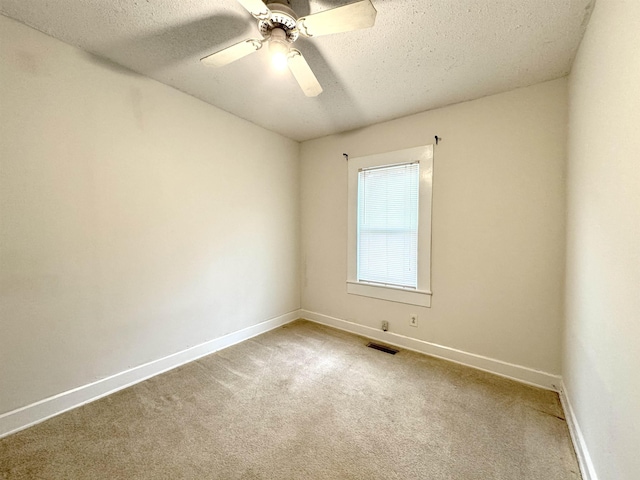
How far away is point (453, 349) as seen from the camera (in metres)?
2.42

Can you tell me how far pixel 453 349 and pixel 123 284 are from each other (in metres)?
2.92

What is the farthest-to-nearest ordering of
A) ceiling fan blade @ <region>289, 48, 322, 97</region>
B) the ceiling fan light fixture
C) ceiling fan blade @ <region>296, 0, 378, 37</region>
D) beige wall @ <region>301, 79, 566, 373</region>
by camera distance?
beige wall @ <region>301, 79, 566, 373</region> → ceiling fan blade @ <region>289, 48, 322, 97</region> → the ceiling fan light fixture → ceiling fan blade @ <region>296, 0, 378, 37</region>

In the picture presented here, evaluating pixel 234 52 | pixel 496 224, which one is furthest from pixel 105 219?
pixel 496 224

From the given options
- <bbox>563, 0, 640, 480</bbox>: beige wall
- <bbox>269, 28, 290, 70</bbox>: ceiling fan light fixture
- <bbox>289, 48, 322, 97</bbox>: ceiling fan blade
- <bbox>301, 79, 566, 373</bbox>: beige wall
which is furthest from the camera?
<bbox>301, 79, 566, 373</bbox>: beige wall

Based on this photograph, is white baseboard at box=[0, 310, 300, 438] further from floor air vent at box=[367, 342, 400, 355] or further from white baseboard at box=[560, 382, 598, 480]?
white baseboard at box=[560, 382, 598, 480]

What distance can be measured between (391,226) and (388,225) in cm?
4

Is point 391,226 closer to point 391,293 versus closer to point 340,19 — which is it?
point 391,293

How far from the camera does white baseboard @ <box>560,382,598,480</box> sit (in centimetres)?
124

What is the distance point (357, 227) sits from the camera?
9.96 feet

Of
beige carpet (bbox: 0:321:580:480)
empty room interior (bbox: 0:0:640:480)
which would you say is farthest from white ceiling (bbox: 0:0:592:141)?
beige carpet (bbox: 0:321:580:480)

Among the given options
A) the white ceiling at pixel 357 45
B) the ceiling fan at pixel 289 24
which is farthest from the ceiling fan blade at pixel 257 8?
the white ceiling at pixel 357 45

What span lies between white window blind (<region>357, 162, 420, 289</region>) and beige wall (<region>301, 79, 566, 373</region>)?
225mm

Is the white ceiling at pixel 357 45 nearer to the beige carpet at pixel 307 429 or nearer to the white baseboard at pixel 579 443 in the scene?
the white baseboard at pixel 579 443

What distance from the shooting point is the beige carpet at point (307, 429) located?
1.31 m
